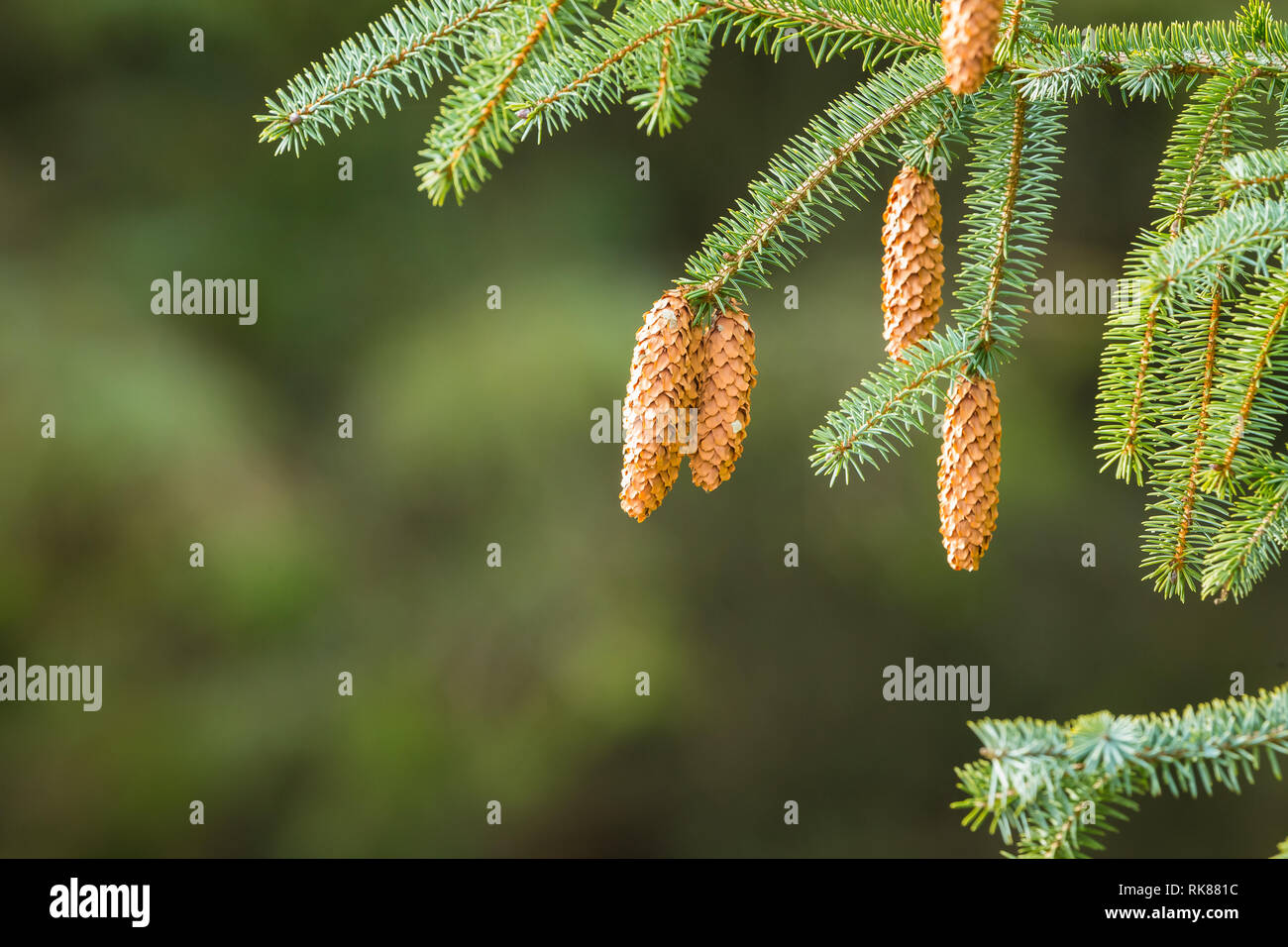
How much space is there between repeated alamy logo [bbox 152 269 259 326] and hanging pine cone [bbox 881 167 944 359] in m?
2.66

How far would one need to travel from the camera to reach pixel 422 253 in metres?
3.37

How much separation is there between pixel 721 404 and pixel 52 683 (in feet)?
8.97

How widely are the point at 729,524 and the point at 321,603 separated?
1.27 m

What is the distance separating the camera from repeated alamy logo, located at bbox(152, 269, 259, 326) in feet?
10.3

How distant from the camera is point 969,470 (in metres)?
0.97

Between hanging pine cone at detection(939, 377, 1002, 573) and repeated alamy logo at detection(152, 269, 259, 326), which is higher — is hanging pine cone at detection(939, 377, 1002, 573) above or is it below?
below

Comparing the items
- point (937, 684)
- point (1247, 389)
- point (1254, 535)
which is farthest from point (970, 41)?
point (937, 684)

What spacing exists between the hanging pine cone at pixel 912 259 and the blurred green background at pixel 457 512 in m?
1.95

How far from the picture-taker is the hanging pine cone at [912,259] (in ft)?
3.37

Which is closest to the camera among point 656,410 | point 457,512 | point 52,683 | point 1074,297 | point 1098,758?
point 1098,758

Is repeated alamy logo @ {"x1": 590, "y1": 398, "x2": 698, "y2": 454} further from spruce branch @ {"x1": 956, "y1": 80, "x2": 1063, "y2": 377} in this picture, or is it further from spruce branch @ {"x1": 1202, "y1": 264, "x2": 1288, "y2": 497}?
spruce branch @ {"x1": 1202, "y1": 264, "x2": 1288, "y2": 497}

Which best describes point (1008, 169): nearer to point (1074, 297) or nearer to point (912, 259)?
point (912, 259)

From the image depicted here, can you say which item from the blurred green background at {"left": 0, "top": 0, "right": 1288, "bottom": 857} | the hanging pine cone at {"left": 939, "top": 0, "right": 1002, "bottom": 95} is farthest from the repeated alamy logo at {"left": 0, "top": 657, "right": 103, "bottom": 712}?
the hanging pine cone at {"left": 939, "top": 0, "right": 1002, "bottom": 95}
